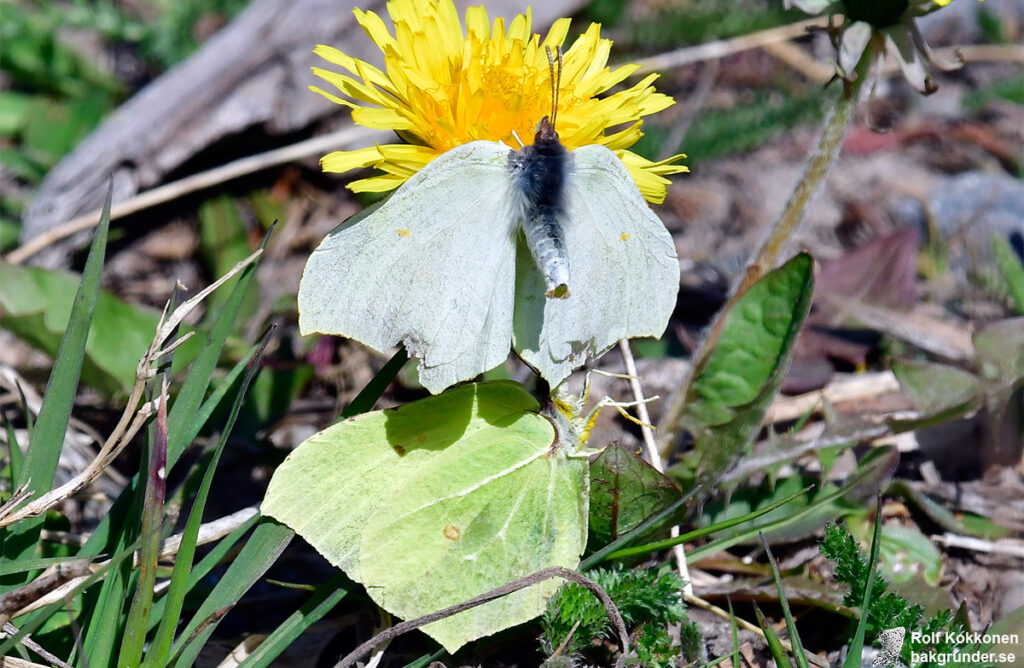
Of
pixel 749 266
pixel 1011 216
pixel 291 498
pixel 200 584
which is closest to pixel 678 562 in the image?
pixel 749 266

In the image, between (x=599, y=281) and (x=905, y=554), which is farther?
(x=905, y=554)

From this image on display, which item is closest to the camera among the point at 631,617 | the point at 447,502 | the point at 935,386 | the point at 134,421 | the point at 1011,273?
the point at 134,421

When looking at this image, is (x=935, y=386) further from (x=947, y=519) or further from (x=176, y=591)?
(x=176, y=591)

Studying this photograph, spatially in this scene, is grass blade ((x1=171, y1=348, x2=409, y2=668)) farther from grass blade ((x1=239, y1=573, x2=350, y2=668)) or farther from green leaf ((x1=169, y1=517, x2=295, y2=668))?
grass blade ((x1=239, y1=573, x2=350, y2=668))

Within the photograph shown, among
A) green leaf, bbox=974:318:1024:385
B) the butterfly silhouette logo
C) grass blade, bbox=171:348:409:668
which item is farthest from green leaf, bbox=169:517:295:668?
green leaf, bbox=974:318:1024:385

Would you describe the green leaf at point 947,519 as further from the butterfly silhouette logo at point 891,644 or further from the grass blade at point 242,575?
the grass blade at point 242,575

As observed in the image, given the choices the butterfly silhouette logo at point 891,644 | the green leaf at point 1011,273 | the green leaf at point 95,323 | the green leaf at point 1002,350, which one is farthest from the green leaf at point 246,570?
the green leaf at point 1011,273

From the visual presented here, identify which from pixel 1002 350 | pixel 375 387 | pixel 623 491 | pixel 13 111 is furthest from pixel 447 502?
pixel 13 111
